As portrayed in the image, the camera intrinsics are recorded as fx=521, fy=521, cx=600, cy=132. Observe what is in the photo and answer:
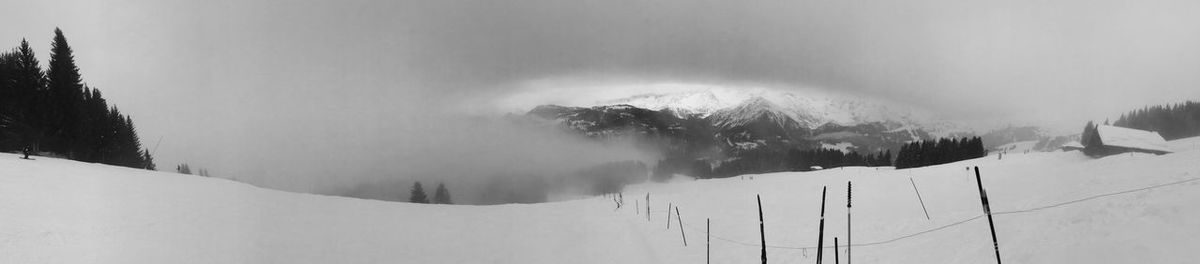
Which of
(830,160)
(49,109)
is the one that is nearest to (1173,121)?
(830,160)

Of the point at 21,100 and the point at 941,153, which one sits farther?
the point at 941,153

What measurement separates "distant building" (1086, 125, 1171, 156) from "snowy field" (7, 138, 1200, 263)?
2513mm

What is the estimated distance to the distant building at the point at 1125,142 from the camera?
34.6 m

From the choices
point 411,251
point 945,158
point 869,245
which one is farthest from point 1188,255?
point 945,158

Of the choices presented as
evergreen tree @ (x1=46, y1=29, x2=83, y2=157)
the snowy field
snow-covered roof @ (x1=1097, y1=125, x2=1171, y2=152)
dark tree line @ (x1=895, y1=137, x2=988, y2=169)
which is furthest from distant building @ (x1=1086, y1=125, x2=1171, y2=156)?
evergreen tree @ (x1=46, y1=29, x2=83, y2=157)

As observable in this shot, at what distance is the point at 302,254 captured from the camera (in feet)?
80.2

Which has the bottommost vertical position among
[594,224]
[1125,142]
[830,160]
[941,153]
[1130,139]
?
[594,224]

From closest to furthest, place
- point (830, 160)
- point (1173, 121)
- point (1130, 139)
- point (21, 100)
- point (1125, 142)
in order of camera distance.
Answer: point (1125, 142)
point (1130, 139)
point (21, 100)
point (1173, 121)
point (830, 160)

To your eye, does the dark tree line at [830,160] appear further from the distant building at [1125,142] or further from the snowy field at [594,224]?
the snowy field at [594,224]

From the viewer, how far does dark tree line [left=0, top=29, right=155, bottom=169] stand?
1640 inches

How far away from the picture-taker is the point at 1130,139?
117 feet

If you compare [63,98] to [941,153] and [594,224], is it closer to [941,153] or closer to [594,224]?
[594,224]

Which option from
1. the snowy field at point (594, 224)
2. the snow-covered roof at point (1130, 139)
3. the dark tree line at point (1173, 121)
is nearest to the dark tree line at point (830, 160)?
the dark tree line at point (1173, 121)

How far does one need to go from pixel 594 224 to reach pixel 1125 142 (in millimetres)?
36768
